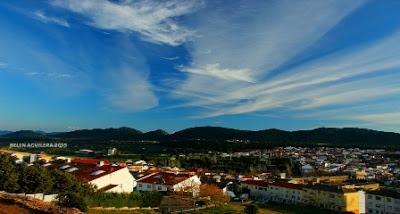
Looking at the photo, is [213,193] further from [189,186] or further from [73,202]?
[73,202]

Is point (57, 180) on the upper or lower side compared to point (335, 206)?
upper

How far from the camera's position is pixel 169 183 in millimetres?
57906

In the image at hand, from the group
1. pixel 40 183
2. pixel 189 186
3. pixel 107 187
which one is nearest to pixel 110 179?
pixel 107 187

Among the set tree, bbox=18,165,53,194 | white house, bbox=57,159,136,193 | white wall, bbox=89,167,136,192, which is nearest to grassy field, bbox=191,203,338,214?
white house, bbox=57,159,136,193

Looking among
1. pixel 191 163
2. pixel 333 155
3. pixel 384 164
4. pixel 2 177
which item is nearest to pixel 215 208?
pixel 2 177

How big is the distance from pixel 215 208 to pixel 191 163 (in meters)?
56.1

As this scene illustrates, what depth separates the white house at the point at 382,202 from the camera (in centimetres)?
5473

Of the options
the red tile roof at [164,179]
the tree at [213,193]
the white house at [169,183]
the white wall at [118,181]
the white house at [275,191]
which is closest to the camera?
the white wall at [118,181]

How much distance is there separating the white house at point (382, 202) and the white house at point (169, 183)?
23445 mm

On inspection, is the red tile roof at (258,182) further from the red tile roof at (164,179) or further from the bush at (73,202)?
the bush at (73,202)

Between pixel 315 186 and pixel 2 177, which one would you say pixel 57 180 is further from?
pixel 315 186

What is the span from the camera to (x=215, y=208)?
158 ft

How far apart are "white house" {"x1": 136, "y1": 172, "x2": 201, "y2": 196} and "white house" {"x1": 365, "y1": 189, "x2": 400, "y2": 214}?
2345 cm

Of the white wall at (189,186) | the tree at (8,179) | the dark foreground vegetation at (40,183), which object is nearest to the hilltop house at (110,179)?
the white wall at (189,186)
